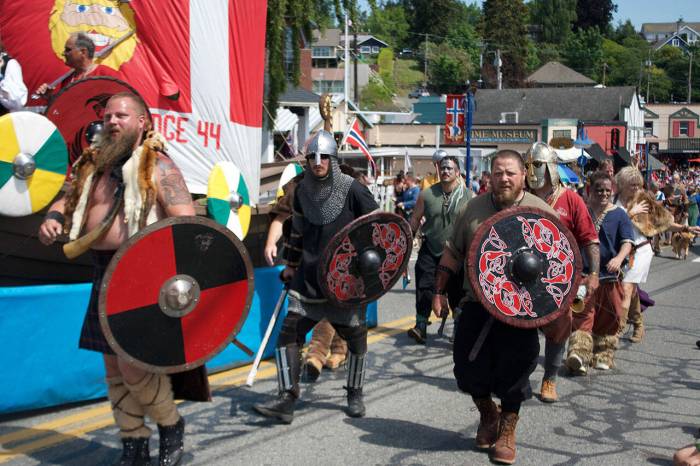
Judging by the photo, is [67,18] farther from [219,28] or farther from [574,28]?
[574,28]

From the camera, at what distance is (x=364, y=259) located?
5.38 metres

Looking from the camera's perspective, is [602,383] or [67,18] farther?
[67,18]

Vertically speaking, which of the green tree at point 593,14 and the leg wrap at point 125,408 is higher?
the green tree at point 593,14

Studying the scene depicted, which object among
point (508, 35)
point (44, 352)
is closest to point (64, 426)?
point (44, 352)

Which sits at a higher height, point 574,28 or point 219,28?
point 574,28

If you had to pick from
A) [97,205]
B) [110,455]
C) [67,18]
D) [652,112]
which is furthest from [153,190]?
[652,112]

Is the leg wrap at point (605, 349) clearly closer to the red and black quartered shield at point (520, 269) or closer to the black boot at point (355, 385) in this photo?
the black boot at point (355, 385)

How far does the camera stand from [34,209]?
5816mm

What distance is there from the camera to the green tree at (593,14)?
459 feet

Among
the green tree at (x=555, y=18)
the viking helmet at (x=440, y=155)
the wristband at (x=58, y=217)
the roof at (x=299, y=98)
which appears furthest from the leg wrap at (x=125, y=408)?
the green tree at (x=555, y=18)

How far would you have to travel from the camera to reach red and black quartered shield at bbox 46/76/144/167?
680cm

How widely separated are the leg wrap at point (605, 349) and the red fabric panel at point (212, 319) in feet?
13.2

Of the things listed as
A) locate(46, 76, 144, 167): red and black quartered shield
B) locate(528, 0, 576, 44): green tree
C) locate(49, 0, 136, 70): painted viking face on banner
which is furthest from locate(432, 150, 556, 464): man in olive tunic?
locate(528, 0, 576, 44): green tree

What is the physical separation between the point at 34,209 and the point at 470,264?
3.01 m
